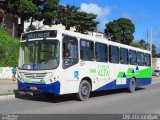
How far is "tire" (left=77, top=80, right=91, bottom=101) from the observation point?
664 inches

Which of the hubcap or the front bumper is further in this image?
the hubcap

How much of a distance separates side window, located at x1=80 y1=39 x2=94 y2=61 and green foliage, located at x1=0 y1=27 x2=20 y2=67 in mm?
15525

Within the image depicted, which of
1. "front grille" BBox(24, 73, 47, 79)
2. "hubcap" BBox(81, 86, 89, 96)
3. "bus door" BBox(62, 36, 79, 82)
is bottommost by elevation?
"hubcap" BBox(81, 86, 89, 96)

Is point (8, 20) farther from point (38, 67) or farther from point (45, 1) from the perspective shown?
point (38, 67)

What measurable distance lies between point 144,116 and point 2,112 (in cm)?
475

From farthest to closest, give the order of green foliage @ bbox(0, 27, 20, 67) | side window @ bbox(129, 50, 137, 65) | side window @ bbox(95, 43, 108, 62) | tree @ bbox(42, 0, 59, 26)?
tree @ bbox(42, 0, 59, 26) → green foliage @ bbox(0, 27, 20, 67) → side window @ bbox(129, 50, 137, 65) → side window @ bbox(95, 43, 108, 62)

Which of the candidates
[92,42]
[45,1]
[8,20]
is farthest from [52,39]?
[8,20]

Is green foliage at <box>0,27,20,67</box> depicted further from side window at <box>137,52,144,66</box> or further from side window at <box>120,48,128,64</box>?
side window at <box>120,48,128,64</box>

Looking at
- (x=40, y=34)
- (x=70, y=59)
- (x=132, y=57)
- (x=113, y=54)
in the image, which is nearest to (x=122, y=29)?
(x=132, y=57)

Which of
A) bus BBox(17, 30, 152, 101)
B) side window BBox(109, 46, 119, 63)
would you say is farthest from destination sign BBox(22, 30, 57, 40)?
side window BBox(109, 46, 119, 63)

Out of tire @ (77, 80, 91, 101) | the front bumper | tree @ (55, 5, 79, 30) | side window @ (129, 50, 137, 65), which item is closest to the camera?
the front bumper

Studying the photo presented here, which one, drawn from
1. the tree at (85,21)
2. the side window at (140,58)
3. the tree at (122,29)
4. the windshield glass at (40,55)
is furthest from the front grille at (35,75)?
the tree at (122,29)

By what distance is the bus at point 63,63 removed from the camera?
15516mm

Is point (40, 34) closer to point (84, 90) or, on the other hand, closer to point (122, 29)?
point (84, 90)
